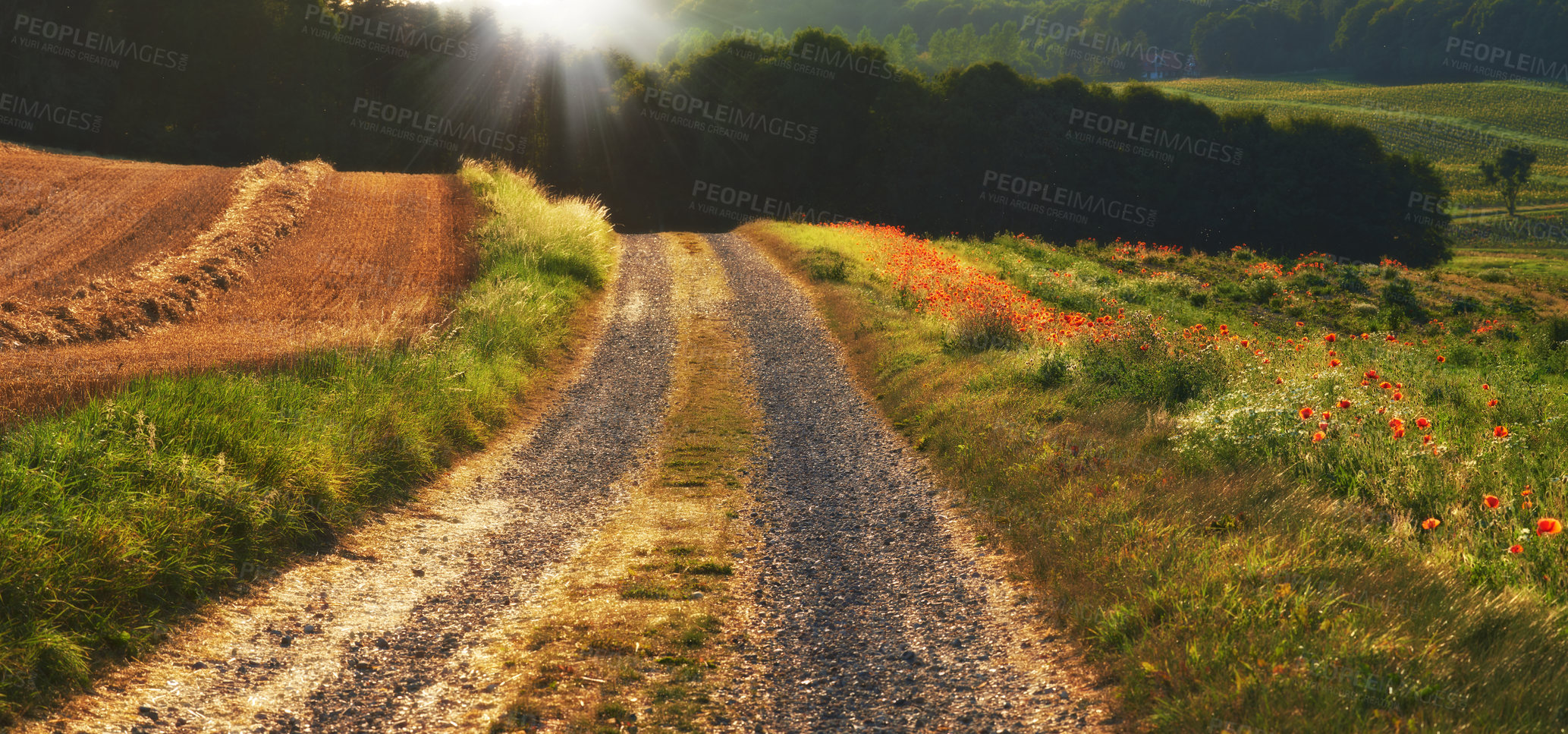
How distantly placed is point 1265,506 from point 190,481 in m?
7.51

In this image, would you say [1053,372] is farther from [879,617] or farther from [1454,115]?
[1454,115]

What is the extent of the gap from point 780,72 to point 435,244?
3323 cm

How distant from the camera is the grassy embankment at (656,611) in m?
4.31

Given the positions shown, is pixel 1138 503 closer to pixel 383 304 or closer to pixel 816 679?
pixel 816 679

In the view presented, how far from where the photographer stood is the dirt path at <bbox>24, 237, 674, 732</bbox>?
13.5 ft

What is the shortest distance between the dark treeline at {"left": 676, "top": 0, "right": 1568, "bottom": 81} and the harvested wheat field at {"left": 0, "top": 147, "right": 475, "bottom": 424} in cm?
6890

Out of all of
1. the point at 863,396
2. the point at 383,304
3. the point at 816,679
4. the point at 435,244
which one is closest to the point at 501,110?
the point at 435,244
